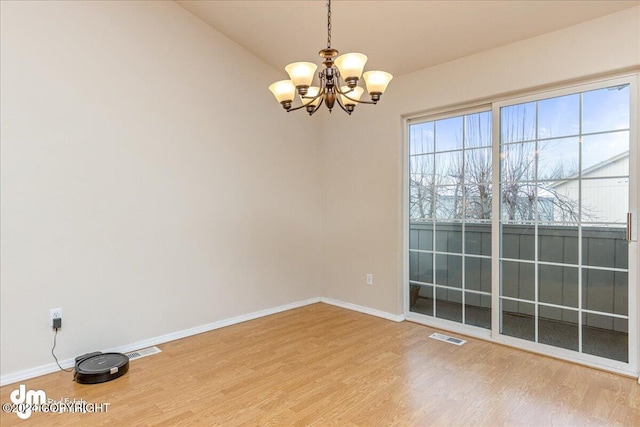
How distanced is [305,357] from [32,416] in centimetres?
181

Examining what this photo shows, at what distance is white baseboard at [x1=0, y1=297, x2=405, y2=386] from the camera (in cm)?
269

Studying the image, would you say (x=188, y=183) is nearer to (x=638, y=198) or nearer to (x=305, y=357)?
(x=305, y=357)

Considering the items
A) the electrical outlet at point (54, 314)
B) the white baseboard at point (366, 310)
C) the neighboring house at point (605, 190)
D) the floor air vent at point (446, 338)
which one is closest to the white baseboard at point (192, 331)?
the white baseboard at point (366, 310)

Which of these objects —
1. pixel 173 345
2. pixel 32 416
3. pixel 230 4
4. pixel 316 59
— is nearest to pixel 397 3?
pixel 316 59

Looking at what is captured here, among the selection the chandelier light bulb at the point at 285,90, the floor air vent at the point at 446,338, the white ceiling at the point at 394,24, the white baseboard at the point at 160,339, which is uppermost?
the white ceiling at the point at 394,24

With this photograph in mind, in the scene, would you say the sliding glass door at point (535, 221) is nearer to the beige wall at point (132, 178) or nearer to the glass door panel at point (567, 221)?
the glass door panel at point (567, 221)

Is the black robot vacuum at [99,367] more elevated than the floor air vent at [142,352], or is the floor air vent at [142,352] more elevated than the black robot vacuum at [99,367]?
the black robot vacuum at [99,367]

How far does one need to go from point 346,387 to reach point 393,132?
2625 millimetres

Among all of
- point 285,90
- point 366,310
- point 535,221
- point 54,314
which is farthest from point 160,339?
point 535,221

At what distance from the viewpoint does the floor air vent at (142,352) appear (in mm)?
3085

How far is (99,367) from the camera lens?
106 inches

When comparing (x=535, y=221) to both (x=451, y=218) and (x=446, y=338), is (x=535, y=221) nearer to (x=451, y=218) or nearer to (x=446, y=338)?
(x=451, y=218)

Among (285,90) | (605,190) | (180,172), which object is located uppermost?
(285,90)

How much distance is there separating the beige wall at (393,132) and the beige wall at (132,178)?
600 mm
